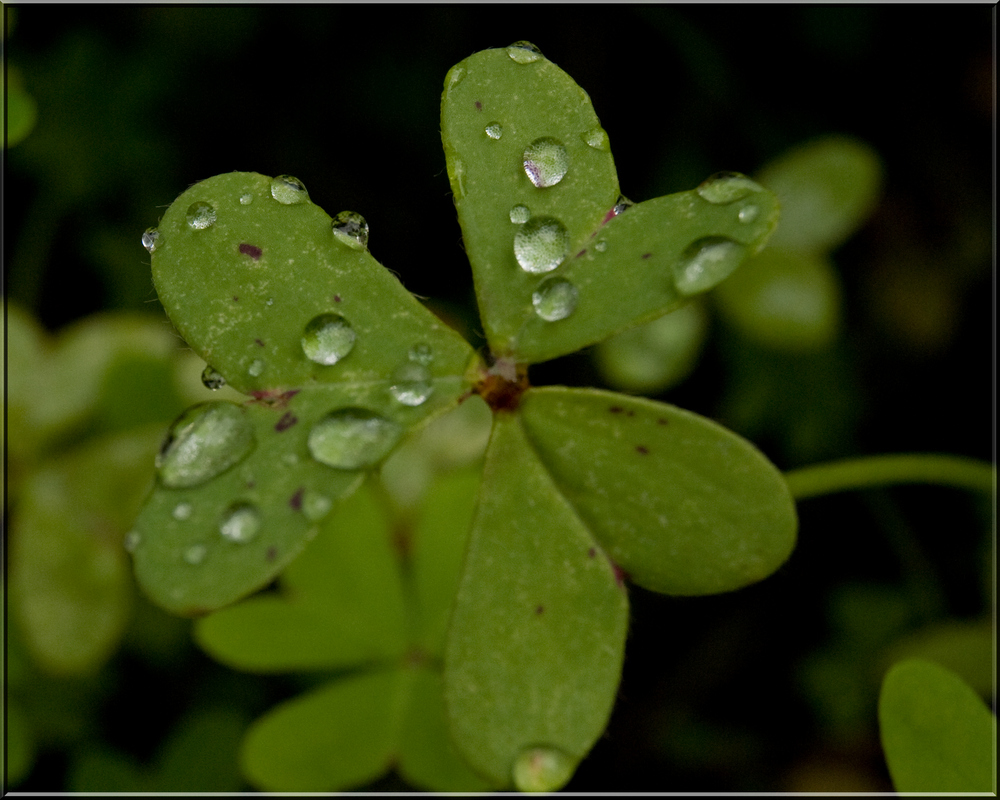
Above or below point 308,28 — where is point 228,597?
below

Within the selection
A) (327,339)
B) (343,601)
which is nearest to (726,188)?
(327,339)

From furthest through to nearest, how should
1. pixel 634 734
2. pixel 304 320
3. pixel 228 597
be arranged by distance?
pixel 634 734
pixel 304 320
pixel 228 597

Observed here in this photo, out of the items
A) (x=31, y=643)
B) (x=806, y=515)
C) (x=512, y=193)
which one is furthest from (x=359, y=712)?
(x=806, y=515)

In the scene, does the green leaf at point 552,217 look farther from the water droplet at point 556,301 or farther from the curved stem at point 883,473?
the curved stem at point 883,473

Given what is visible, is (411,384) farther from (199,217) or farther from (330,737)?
(330,737)

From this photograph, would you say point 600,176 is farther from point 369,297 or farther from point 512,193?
point 369,297

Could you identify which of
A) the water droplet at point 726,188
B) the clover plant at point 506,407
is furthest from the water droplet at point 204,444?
the water droplet at point 726,188
